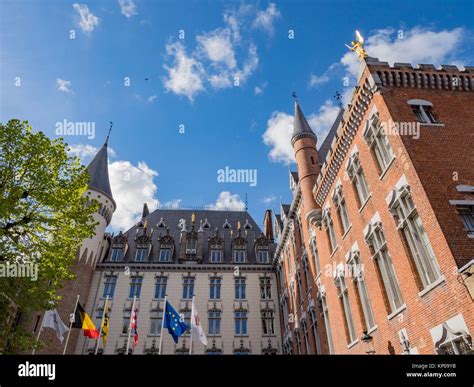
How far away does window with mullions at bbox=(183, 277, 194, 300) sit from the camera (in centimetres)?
3206

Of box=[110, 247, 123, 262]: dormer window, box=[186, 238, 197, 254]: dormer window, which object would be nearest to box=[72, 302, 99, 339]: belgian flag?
box=[110, 247, 123, 262]: dormer window

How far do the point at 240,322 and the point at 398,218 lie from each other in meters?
22.9

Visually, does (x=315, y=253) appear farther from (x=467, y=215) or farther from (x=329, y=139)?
(x=467, y=215)

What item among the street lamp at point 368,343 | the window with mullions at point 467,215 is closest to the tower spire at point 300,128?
the window with mullions at point 467,215

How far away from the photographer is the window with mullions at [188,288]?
32.1 meters

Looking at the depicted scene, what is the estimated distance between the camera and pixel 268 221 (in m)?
40.8

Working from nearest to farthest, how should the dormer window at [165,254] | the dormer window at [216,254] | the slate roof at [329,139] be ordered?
the slate roof at [329,139]
the dormer window at [165,254]
the dormer window at [216,254]

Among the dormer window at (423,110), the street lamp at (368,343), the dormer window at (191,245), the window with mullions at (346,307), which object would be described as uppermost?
the dormer window at (191,245)

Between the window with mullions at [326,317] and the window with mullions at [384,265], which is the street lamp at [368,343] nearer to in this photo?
the window with mullions at [384,265]

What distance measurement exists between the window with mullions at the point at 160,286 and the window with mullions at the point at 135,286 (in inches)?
64.7

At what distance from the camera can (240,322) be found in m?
31.0

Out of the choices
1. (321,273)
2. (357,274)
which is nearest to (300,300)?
(321,273)

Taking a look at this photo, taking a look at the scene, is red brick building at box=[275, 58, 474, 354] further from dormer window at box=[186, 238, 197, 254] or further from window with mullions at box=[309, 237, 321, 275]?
dormer window at box=[186, 238, 197, 254]
